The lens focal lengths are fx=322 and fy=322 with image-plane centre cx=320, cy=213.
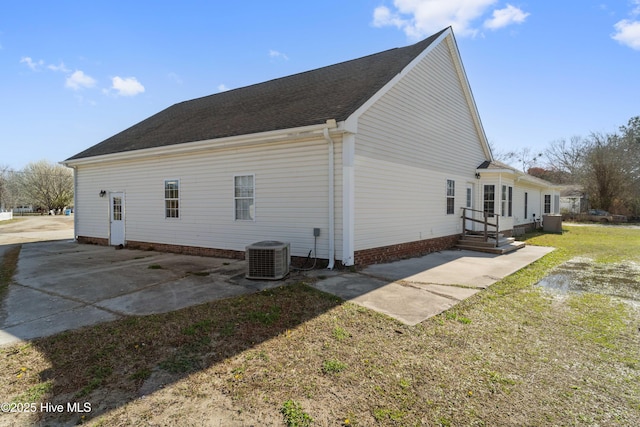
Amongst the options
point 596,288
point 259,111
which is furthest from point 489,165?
point 259,111

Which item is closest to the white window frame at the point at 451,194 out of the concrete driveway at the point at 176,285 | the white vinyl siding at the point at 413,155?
the white vinyl siding at the point at 413,155

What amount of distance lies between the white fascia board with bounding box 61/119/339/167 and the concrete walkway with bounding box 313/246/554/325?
3382 millimetres

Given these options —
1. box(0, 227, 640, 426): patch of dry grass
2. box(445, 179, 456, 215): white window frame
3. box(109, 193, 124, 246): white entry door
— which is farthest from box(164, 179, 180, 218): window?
box(445, 179, 456, 215): white window frame

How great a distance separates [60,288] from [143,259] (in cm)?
356

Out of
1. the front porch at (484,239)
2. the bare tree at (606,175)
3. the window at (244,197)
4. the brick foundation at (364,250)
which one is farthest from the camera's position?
the bare tree at (606,175)

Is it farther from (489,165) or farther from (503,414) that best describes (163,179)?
(489,165)

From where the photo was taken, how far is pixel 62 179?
48.1m

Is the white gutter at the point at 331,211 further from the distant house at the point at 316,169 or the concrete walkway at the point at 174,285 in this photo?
the concrete walkway at the point at 174,285

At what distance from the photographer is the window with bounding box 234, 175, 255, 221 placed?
367 inches

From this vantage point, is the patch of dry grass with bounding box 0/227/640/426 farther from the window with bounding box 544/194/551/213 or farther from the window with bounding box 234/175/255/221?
the window with bounding box 544/194/551/213

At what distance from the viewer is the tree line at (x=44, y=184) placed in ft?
156

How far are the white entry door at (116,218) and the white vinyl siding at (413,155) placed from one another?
1007 centimetres

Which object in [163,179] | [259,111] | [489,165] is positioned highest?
[259,111]

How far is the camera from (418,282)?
22.3ft
